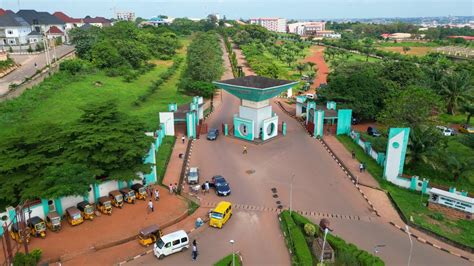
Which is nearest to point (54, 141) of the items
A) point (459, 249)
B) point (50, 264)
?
point (50, 264)

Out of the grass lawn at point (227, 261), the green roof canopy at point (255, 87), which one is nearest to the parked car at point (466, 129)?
the green roof canopy at point (255, 87)

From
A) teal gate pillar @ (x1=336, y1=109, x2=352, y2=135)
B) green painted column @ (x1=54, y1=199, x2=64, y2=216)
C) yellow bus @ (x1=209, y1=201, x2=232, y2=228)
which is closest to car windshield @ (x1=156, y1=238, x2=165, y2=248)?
yellow bus @ (x1=209, y1=201, x2=232, y2=228)

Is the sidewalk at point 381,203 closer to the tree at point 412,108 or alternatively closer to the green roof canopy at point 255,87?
the tree at point 412,108

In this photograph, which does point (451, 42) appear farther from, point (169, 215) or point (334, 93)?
point (169, 215)

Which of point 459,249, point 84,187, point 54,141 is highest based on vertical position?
point 54,141

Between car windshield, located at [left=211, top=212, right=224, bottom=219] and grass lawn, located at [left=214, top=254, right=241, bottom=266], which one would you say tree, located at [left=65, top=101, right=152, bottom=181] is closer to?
car windshield, located at [left=211, top=212, right=224, bottom=219]
